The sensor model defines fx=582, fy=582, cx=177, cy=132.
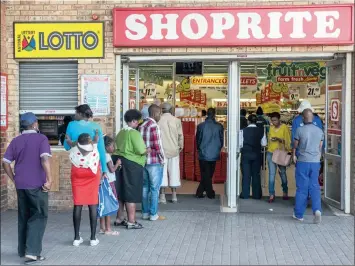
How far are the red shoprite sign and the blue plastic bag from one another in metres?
2.84

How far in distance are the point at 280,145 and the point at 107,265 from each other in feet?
17.2

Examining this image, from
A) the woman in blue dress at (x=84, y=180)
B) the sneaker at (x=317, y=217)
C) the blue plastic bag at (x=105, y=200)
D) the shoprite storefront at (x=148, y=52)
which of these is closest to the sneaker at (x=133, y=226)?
the blue plastic bag at (x=105, y=200)

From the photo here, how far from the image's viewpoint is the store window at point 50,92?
10.0 m

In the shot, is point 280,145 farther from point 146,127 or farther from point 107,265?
point 107,265

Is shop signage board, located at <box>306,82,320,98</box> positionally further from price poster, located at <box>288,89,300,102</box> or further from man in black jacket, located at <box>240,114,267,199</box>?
man in black jacket, located at <box>240,114,267,199</box>

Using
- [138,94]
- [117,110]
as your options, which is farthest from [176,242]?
[138,94]

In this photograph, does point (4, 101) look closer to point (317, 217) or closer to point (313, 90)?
point (317, 217)

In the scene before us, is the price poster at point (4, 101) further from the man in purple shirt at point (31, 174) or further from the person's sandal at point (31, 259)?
the person's sandal at point (31, 259)

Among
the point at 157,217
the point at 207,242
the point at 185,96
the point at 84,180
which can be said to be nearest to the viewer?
the point at 84,180

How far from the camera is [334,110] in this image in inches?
400

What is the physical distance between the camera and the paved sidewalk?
6914 mm

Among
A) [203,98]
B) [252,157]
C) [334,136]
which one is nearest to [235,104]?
[252,157]

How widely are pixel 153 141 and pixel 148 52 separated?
1.71 meters

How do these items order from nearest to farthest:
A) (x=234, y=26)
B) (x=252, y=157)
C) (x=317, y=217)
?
(x=317, y=217)
(x=234, y=26)
(x=252, y=157)
